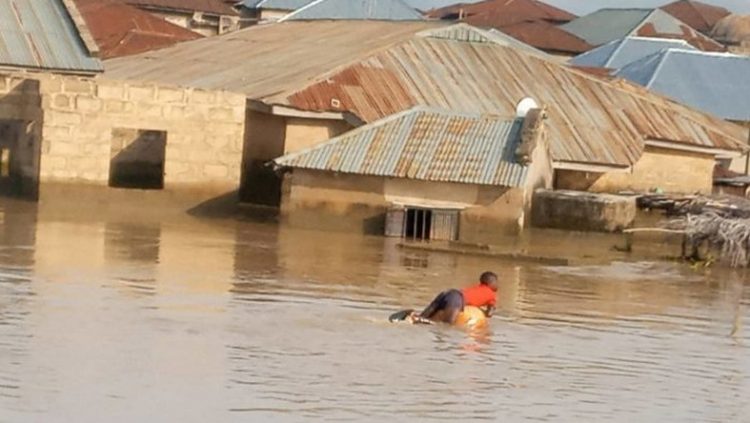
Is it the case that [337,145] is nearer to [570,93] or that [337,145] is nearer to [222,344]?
[570,93]

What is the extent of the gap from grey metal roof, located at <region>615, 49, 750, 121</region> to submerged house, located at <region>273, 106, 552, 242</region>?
14272mm

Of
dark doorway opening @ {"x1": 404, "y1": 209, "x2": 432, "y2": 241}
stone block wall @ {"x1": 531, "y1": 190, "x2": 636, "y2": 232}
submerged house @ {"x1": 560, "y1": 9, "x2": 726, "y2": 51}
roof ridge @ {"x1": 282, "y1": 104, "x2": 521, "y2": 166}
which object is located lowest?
dark doorway opening @ {"x1": 404, "y1": 209, "x2": 432, "y2": 241}

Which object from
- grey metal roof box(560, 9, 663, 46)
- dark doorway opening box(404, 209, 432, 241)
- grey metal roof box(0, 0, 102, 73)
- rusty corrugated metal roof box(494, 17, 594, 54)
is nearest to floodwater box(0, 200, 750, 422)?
dark doorway opening box(404, 209, 432, 241)

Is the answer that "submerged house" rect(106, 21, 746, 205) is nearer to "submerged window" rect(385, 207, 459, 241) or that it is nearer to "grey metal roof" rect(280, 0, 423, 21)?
"submerged window" rect(385, 207, 459, 241)

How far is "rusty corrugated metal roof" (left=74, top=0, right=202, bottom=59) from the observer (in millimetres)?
43875

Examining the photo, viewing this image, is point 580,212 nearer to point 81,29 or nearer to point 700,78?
point 81,29

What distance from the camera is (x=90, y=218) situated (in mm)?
26578

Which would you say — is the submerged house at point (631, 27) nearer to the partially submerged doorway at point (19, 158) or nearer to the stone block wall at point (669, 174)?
the stone block wall at point (669, 174)

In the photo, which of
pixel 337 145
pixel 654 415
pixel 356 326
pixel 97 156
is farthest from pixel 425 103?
pixel 654 415

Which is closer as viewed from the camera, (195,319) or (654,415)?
(654,415)

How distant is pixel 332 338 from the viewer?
15.6m

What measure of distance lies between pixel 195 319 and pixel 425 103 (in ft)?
48.9

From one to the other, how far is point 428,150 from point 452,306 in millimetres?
11377

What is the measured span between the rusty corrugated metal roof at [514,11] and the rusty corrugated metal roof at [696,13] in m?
6.05
